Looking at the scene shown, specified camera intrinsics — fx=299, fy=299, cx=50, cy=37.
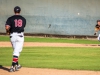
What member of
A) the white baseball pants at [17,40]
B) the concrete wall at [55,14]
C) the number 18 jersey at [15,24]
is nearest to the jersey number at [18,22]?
the number 18 jersey at [15,24]

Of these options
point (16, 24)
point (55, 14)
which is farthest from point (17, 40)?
point (55, 14)

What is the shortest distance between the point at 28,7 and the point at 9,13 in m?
1.89

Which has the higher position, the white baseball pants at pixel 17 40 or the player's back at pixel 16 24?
the player's back at pixel 16 24

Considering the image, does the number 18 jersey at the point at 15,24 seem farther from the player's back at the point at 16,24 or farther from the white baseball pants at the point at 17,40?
the white baseball pants at the point at 17,40

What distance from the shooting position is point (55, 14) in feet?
93.1

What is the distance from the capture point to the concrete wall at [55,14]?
27953 mm

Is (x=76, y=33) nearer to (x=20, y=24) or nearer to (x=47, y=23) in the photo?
(x=47, y=23)

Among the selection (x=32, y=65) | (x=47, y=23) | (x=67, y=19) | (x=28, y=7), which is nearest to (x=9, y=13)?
(x=28, y=7)

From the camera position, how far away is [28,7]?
93.4ft

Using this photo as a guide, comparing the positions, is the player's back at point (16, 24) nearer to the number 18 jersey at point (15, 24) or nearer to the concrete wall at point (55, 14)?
the number 18 jersey at point (15, 24)

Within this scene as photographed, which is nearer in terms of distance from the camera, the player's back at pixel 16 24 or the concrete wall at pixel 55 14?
the player's back at pixel 16 24

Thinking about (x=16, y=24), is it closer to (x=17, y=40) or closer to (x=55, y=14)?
(x=17, y=40)

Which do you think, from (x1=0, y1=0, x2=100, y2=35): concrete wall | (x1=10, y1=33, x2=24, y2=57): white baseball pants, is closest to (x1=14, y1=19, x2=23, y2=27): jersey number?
(x1=10, y1=33, x2=24, y2=57): white baseball pants

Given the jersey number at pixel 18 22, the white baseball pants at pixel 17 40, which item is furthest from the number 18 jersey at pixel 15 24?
the white baseball pants at pixel 17 40
